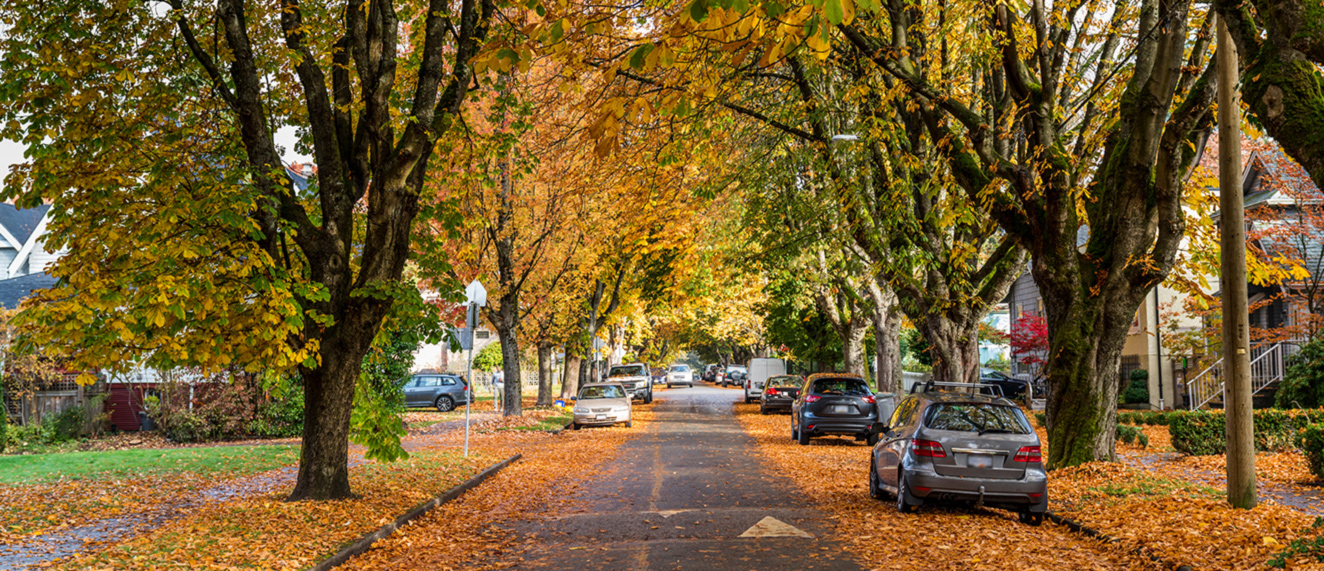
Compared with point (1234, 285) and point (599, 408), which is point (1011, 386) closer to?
point (599, 408)

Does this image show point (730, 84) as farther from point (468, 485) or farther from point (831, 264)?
point (831, 264)

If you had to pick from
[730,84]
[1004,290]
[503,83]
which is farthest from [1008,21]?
[1004,290]

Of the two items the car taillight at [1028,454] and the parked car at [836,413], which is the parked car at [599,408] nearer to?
Result: the parked car at [836,413]

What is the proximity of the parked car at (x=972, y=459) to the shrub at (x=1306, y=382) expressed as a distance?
11432 mm

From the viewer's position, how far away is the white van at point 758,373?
1812 inches

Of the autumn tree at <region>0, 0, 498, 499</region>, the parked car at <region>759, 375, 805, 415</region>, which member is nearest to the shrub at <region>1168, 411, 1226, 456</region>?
the autumn tree at <region>0, 0, 498, 499</region>

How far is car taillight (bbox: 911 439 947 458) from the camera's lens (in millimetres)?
10445

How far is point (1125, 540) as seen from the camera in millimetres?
8648

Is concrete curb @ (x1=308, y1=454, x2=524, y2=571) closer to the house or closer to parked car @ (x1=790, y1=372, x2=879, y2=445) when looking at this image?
parked car @ (x1=790, y1=372, x2=879, y2=445)

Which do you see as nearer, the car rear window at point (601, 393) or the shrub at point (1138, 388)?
the car rear window at point (601, 393)

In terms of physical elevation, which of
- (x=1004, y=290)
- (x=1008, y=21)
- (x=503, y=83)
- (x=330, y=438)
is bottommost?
(x=330, y=438)

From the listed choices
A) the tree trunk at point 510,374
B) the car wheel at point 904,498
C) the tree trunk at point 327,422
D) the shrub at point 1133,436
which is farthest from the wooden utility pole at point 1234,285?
the tree trunk at point 510,374

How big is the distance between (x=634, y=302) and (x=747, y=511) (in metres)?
29.0

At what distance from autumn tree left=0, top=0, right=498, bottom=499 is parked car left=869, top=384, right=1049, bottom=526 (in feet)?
20.0
